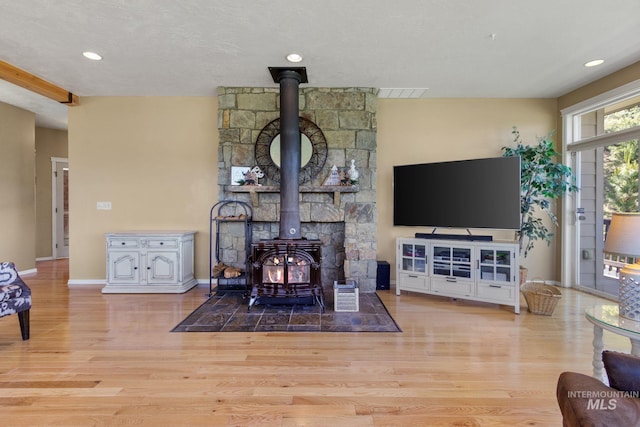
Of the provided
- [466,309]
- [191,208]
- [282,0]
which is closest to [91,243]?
[191,208]

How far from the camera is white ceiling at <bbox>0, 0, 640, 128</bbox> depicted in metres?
2.35

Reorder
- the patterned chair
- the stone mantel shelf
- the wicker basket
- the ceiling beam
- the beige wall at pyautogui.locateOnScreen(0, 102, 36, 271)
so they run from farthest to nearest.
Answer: the beige wall at pyautogui.locateOnScreen(0, 102, 36, 271)
the stone mantel shelf
the ceiling beam
the wicker basket
the patterned chair

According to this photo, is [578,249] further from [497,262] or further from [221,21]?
[221,21]

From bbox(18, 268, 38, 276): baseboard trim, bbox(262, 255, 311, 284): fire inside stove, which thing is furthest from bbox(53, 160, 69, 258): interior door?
bbox(262, 255, 311, 284): fire inside stove

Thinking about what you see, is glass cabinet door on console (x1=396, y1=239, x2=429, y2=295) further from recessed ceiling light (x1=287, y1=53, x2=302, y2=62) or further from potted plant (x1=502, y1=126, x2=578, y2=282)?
recessed ceiling light (x1=287, y1=53, x2=302, y2=62)

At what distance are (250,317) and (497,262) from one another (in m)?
2.70

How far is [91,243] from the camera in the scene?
4266 mm

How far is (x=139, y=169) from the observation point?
4246 mm

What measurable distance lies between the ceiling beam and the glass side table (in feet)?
18.0

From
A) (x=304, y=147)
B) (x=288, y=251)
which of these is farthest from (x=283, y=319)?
(x=304, y=147)

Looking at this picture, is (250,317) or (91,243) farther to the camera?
(91,243)

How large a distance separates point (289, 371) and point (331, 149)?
2.73m

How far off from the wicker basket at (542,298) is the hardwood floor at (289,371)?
0.10 meters

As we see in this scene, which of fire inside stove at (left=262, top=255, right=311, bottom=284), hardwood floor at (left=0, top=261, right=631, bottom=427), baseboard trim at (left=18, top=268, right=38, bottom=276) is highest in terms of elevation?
fire inside stove at (left=262, top=255, right=311, bottom=284)
